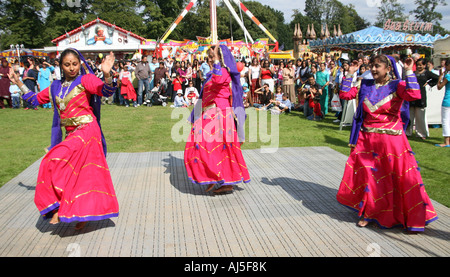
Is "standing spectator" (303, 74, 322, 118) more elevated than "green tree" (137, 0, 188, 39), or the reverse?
"green tree" (137, 0, 188, 39)

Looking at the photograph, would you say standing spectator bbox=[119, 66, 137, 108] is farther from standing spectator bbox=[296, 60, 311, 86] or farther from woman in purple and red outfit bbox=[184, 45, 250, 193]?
woman in purple and red outfit bbox=[184, 45, 250, 193]

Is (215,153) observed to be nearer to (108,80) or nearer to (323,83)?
(108,80)

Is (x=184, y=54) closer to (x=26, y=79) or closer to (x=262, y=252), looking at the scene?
(x=26, y=79)

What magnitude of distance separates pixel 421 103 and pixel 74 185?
8.13 meters

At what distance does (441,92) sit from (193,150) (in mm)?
8180

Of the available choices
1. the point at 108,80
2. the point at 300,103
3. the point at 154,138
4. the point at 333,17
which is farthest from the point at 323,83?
the point at 333,17

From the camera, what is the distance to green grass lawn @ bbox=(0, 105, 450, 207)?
6.81 metres

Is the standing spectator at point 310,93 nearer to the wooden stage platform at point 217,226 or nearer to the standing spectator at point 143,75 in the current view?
the wooden stage platform at point 217,226

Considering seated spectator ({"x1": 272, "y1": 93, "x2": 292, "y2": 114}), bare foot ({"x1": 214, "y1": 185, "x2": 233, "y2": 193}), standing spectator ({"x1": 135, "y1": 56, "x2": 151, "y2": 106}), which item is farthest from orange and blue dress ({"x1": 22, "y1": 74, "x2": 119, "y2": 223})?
standing spectator ({"x1": 135, "y1": 56, "x2": 151, "y2": 106})

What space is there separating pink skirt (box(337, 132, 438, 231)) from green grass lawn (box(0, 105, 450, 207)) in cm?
128

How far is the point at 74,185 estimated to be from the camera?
3984mm

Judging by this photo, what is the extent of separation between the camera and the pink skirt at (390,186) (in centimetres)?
401

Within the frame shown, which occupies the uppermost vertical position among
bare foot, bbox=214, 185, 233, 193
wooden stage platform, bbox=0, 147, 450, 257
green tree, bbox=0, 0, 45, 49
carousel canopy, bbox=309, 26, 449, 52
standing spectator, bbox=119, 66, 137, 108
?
green tree, bbox=0, 0, 45, 49

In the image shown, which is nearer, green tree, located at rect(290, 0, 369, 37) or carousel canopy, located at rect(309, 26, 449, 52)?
carousel canopy, located at rect(309, 26, 449, 52)
